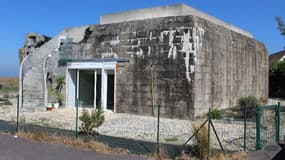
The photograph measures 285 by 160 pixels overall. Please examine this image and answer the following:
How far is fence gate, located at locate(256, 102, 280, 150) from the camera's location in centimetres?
759

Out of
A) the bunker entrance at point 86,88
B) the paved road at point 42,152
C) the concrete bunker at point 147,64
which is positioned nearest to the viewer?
the paved road at point 42,152

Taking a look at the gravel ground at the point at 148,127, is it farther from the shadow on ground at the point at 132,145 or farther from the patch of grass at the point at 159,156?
the patch of grass at the point at 159,156

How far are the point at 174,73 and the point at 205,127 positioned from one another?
6765 mm

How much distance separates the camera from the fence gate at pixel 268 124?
759 cm

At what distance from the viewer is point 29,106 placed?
15.9 meters

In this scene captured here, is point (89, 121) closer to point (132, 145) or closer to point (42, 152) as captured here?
point (132, 145)

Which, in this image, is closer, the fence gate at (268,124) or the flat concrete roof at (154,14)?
the fence gate at (268,124)

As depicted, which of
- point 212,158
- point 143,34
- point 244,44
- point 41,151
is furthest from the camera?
point 244,44

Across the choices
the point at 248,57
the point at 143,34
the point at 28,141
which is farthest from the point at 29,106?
the point at 248,57

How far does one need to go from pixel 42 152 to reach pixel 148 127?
4.89 m

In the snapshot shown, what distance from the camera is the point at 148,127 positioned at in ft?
36.9

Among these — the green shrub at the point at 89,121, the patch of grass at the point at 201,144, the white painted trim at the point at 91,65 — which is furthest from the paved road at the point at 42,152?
the white painted trim at the point at 91,65

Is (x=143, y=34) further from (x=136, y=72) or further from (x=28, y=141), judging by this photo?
(x=28, y=141)

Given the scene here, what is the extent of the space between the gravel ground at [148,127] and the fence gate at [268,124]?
383 mm
